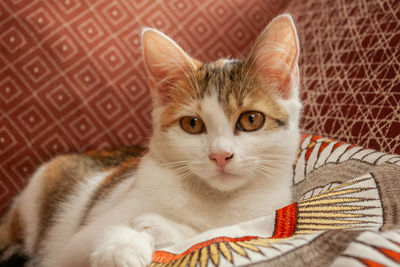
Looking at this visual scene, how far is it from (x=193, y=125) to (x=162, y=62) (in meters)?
0.22

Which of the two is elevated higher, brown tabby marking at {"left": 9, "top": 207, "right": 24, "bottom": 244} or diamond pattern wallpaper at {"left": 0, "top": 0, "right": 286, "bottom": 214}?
diamond pattern wallpaper at {"left": 0, "top": 0, "right": 286, "bottom": 214}

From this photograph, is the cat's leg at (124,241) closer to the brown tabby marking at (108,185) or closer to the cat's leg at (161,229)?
the cat's leg at (161,229)

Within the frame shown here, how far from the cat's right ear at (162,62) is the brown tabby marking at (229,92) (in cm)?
3

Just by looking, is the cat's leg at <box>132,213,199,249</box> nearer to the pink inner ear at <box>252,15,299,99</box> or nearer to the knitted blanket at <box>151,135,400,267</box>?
the knitted blanket at <box>151,135,400,267</box>

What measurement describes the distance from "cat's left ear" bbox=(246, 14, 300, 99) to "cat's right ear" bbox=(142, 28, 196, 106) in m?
0.19

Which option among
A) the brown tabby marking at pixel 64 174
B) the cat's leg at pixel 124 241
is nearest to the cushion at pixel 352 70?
the cat's leg at pixel 124 241

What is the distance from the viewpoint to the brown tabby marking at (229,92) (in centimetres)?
87

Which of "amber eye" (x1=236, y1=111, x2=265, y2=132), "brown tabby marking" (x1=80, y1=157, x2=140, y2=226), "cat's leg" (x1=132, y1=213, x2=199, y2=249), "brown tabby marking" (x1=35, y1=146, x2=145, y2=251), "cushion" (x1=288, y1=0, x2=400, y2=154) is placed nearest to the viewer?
"cat's leg" (x1=132, y1=213, x2=199, y2=249)

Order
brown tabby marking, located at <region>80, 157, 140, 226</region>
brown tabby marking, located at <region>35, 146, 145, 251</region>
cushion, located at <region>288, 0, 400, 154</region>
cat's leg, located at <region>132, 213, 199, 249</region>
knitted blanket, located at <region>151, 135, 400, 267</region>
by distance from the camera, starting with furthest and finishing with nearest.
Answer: brown tabby marking, located at <region>35, 146, 145, 251</region> → brown tabby marking, located at <region>80, 157, 140, 226</region> → cushion, located at <region>288, 0, 400, 154</region> → cat's leg, located at <region>132, 213, 199, 249</region> → knitted blanket, located at <region>151, 135, 400, 267</region>

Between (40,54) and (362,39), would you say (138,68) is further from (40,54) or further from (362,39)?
(362,39)

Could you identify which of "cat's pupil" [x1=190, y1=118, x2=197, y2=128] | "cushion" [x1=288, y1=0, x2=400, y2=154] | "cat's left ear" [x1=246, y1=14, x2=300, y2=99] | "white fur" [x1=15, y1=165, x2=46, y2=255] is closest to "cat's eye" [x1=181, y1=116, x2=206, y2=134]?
"cat's pupil" [x1=190, y1=118, x2=197, y2=128]

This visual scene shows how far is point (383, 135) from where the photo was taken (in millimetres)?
977

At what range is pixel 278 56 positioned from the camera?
3.06ft

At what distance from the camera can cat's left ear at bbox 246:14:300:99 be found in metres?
0.90
